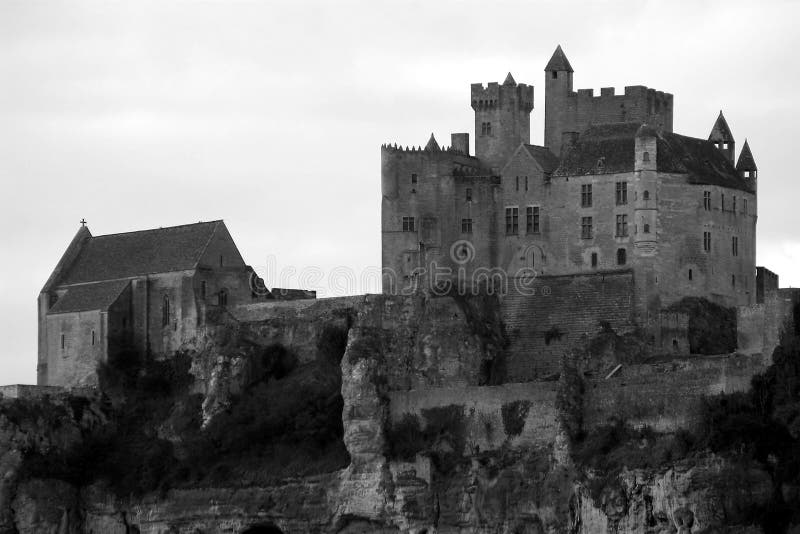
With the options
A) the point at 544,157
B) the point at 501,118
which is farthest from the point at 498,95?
the point at 544,157

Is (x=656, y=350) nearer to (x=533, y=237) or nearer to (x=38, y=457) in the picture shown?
(x=533, y=237)

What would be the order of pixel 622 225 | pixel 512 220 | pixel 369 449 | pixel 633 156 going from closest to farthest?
pixel 369 449
pixel 622 225
pixel 633 156
pixel 512 220

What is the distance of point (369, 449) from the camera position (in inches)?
4043

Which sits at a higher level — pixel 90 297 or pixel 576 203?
pixel 576 203

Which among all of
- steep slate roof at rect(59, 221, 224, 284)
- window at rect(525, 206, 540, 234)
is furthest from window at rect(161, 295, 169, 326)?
window at rect(525, 206, 540, 234)

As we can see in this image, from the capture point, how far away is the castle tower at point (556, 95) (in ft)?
358

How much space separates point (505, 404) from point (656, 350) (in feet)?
21.0

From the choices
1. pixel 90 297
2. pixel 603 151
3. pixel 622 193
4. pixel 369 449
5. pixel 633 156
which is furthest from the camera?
pixel 90 297

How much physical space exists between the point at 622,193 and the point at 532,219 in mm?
3743

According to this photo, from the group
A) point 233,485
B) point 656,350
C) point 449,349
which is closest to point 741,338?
point 656,350

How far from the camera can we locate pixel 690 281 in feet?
346

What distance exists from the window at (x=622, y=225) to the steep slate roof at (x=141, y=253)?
1580 cm

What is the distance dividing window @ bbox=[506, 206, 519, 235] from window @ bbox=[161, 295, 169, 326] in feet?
42.3

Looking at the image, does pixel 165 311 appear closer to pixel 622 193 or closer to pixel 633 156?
pixel 622 193
